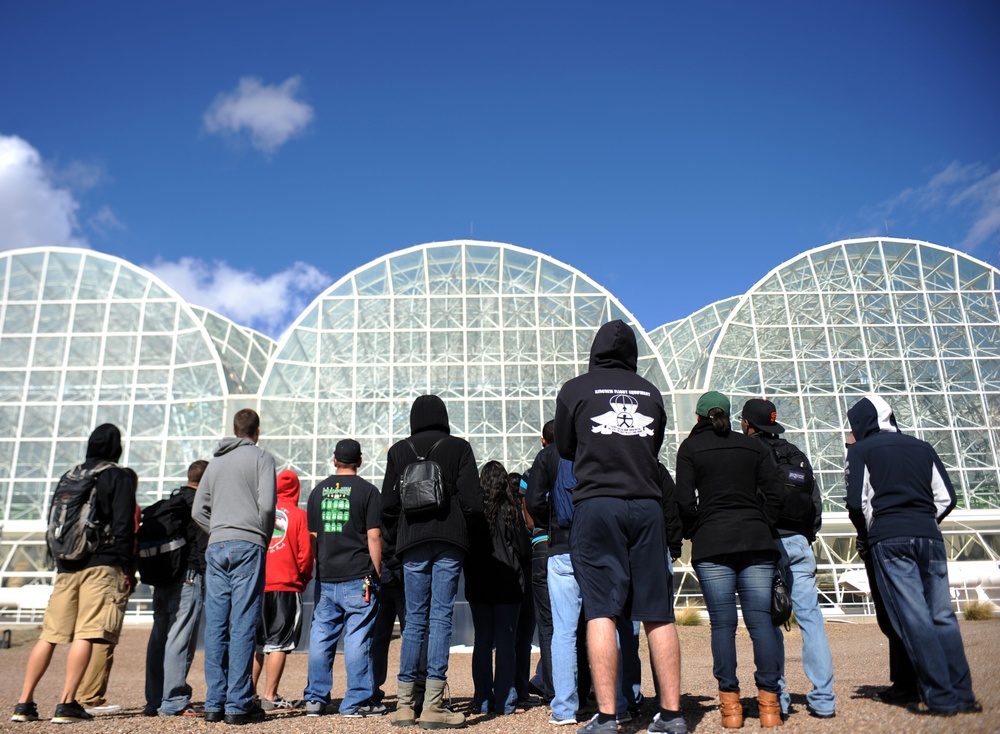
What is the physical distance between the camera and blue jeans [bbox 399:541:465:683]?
5.08m

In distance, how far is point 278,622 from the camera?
251 inches

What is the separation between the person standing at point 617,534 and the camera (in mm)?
3938

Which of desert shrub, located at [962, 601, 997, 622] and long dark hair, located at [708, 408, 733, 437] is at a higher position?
long dark hair, located at [708, 408, 733, 437]

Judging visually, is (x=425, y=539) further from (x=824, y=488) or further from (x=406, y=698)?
(x=824, y=488)

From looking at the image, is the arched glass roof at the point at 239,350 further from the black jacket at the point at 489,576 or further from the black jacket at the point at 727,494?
the black jacket at the point at 727,494

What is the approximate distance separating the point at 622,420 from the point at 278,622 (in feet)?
12.7

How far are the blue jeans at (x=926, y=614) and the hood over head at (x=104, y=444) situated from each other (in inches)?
217

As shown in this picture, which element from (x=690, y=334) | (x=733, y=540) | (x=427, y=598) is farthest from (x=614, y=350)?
(x=690, y=334)

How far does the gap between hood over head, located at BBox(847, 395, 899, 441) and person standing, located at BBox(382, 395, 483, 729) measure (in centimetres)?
276

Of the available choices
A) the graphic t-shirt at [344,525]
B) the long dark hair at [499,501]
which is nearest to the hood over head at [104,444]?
the graphic t-shirt at [344,525]

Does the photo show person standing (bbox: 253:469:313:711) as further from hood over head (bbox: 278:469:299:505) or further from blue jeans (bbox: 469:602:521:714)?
blue jeans (bbox: 469:602:521:714)

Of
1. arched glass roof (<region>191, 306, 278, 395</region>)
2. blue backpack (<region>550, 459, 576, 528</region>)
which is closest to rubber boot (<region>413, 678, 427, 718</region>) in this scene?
blue backpack (<region>550, 459, 576, 528</region>)

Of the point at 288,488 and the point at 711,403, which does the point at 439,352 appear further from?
the point at 711,403

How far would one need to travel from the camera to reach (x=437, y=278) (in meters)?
26.1
